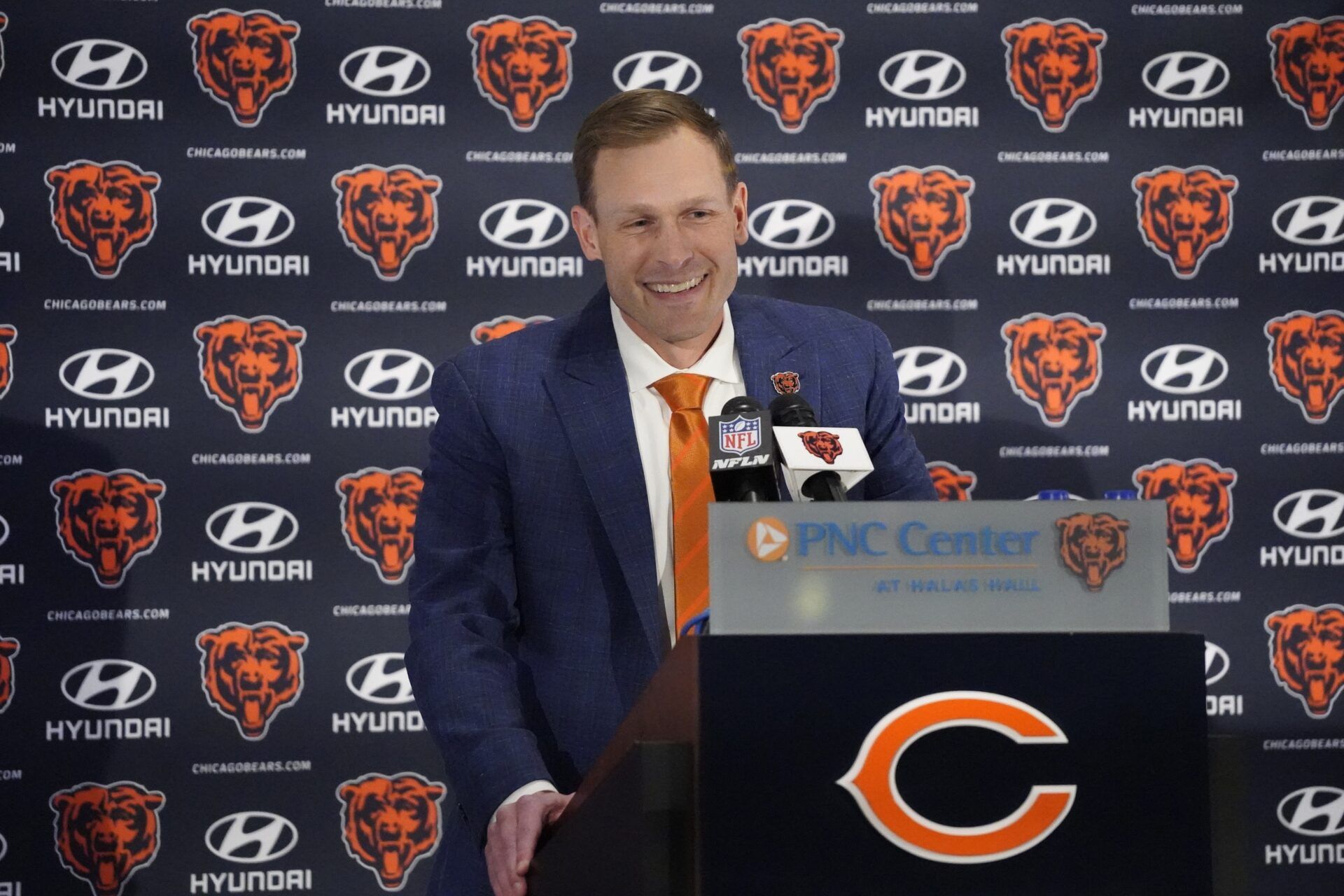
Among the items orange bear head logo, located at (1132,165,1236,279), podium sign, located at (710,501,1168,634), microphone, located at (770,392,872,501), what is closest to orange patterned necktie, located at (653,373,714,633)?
microphone, located at (770,392,872,501)

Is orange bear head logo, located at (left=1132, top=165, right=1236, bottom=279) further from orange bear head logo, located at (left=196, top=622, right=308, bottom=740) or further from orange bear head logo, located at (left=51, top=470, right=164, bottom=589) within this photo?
orange bear head logo, located at (left=51, top=470, right=164, bottom=589)

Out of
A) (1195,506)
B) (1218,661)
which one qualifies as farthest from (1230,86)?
(1218,661)

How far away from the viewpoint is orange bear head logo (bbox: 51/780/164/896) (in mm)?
3664

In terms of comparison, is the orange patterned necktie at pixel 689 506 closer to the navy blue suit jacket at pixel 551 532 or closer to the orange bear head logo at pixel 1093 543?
the navy blue suit jacket at pixel 551 532

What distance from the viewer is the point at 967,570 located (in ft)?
3.59

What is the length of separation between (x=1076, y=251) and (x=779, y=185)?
0.94 metres

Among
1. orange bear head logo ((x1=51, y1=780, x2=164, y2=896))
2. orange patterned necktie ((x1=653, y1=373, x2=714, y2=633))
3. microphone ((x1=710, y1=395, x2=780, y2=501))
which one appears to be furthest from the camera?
orange bear head logo ((x1=51, y1=780, x2=164, y2=896))

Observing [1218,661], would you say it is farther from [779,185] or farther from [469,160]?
[469,160]

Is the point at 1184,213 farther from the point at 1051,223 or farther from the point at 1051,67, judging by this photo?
the point at 1051,67

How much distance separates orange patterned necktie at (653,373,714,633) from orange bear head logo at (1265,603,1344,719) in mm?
2786

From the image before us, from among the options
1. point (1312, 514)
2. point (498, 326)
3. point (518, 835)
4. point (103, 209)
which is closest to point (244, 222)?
point (103, 209)

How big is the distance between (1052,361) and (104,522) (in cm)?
283

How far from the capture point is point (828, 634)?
1080mm

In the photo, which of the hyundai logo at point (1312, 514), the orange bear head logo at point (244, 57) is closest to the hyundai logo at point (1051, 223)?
the hyundai logo at point (1312, 514)
